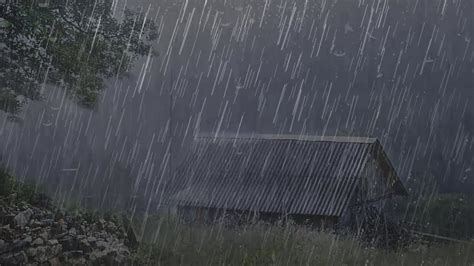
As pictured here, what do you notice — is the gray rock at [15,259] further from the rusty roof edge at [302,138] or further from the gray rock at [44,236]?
the rusty roof edge at [302,138]

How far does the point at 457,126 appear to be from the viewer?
42.2 m

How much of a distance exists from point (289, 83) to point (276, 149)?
84.9 ft

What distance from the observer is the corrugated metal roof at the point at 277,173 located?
59.5 ft

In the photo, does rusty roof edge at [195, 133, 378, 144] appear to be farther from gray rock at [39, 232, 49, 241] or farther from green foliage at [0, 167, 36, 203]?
gray rock at [39, 232, 49, 241]

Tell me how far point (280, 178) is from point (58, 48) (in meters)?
10.1

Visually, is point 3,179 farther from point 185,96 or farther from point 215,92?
point 215,92

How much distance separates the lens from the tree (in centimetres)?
1056

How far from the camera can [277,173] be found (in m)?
19.4

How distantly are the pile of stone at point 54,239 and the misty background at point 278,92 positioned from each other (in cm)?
1598

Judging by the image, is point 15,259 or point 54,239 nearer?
point 15,259

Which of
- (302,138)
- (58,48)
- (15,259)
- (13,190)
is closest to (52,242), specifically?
(15,259)

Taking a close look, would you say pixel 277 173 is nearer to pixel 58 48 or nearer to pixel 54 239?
pixel 58 48

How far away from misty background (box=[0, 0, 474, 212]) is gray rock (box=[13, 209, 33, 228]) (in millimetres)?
16509

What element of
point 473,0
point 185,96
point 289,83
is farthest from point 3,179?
point 473,0
